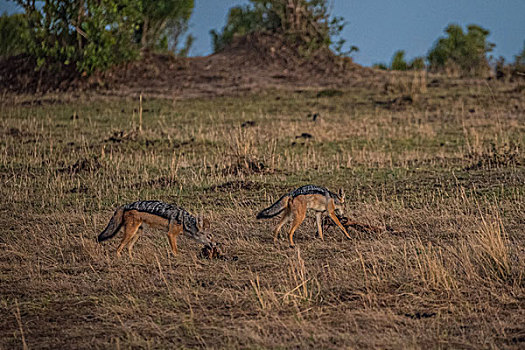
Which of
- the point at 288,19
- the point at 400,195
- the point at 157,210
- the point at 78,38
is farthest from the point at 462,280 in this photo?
the point at 288,19

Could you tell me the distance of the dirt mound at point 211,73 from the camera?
27547 mm

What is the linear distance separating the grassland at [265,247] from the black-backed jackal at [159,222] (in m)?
0.31

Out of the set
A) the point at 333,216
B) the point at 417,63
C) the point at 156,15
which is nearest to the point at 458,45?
the point at 417,63

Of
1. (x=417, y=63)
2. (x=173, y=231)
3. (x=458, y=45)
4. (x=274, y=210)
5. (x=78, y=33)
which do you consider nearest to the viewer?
(x=173, y=231)

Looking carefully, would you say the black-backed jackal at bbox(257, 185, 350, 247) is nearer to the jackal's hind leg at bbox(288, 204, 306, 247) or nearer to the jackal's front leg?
the jackal's hind leg at bbox(288, 204, 306, 247)

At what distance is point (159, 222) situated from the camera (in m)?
7.40

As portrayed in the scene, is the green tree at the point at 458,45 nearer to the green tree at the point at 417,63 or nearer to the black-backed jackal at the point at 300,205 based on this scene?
the green tree at the point at 417,63

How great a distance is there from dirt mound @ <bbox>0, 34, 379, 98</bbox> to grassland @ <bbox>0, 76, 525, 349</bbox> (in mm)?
8875

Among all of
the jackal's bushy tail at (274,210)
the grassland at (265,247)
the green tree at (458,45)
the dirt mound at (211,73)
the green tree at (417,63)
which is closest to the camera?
the grassland at (265,247)

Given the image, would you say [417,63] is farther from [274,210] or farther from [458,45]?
[274,210]

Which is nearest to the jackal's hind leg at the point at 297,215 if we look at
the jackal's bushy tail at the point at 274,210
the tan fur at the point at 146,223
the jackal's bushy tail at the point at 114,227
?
the jackal's bushy tail at the point at 274,210

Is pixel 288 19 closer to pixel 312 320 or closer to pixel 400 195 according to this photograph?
pixel 400 195

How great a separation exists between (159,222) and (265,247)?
1447 mm

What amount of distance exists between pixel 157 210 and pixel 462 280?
3503mm
